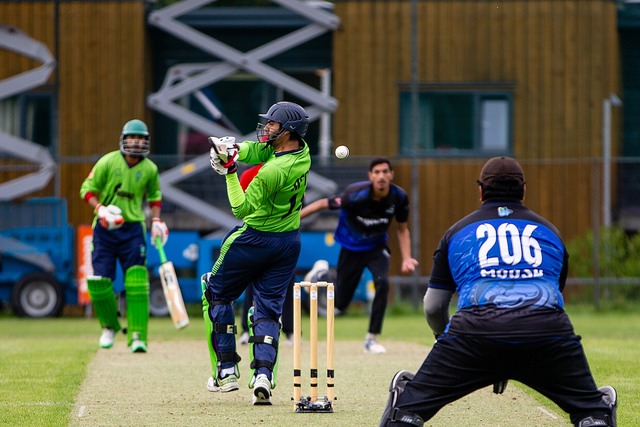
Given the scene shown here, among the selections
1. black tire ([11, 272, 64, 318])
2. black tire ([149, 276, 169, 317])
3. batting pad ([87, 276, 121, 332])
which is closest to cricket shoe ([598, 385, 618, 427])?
batting pad ([87, 276, 121, 332])

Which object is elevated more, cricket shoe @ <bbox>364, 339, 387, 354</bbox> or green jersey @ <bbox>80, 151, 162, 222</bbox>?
green jersey @ <bbox>80, 151, 162, 222</bbox>

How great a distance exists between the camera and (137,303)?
10312 mm

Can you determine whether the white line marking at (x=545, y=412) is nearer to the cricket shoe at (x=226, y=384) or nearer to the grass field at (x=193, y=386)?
the grass field at (x=193, y=386)

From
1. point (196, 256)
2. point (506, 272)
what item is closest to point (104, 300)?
point (196, 256)

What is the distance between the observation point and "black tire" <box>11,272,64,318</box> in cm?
1588

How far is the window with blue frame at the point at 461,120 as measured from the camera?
18859 mm

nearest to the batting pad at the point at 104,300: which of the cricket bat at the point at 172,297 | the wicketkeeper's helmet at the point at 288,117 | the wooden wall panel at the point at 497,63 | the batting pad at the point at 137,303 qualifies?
the batting pad at the point at 137,303

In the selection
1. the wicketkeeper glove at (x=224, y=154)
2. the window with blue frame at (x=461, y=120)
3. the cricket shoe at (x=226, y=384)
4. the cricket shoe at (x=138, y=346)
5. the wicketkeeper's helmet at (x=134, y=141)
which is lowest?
the cricket shoe at (x=138, y=346)

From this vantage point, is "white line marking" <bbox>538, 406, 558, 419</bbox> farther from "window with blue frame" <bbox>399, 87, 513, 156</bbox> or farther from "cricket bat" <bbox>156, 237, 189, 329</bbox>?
"window with blue frame" <bbox>399, 87, 513, 156</bbox>

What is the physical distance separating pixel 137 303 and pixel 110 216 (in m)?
Answer: 0.84

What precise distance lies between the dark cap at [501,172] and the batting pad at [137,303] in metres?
5.85

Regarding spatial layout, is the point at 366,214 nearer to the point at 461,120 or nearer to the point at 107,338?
the point at 107,338

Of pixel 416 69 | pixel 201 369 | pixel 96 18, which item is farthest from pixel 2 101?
pixel 201 369

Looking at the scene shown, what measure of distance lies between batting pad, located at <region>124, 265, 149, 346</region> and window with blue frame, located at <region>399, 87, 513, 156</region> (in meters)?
9.10
